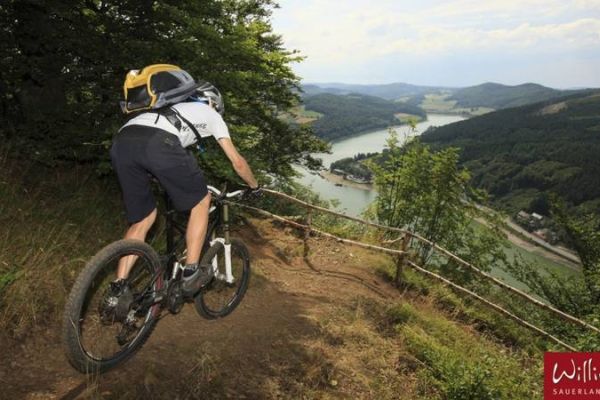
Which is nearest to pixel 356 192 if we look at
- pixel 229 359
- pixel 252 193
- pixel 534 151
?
pixel 534 151

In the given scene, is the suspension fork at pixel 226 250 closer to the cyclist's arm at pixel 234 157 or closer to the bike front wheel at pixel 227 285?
the bike front wheel at pixel 227 285

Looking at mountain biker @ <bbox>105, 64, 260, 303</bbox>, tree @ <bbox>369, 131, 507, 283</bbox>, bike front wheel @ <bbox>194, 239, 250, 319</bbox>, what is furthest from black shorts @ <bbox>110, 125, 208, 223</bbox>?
tree @ <bbox>369, 131, 507, 283</bbox>

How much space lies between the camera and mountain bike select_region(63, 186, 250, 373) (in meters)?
2.73

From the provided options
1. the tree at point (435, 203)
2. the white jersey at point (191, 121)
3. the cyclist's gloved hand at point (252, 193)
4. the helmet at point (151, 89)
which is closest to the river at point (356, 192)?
the tree at point (435, 203)

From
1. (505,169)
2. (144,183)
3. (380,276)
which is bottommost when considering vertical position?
(505,169)

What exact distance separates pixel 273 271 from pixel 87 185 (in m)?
3.43

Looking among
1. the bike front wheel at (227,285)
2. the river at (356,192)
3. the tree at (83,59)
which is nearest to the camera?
the bike front wheel at (227,285)

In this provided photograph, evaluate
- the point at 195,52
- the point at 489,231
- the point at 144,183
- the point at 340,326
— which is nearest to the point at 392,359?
the point at 340,326

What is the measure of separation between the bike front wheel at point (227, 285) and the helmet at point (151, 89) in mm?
1747

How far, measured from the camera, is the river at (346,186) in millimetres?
58450

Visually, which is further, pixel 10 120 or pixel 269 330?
pixel 10 120

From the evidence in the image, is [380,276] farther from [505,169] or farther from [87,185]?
[505,169]

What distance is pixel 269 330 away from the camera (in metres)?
4.55

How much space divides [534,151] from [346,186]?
7559cm
